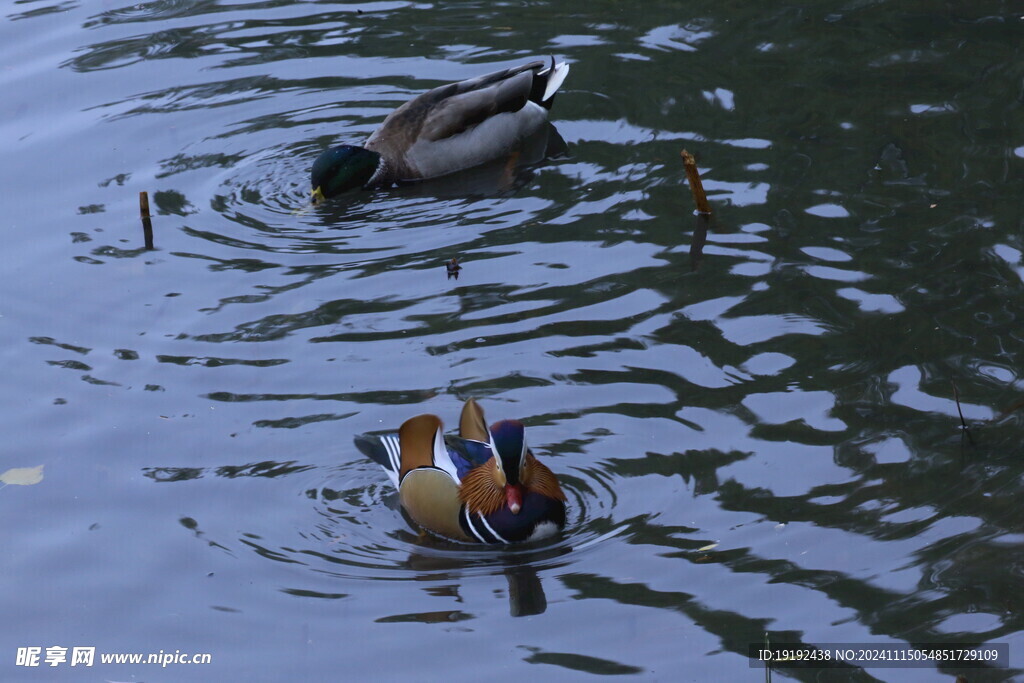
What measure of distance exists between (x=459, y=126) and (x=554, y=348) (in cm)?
386

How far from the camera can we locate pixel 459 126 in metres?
11.6

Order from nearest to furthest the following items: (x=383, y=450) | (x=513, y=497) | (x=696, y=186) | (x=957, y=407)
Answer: (x=513, y=497) → (x=383, y=450) → (x=957, y=407) → (x=696, y=186)

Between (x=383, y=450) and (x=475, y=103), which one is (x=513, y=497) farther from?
(x=475, y=103)

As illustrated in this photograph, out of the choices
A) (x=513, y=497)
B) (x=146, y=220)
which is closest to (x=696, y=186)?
(x=513, y=497)

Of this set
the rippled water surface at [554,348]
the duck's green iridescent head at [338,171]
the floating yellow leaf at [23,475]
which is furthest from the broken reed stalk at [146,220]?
the floating yellow leaf at [23,475]

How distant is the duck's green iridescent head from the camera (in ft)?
35.4

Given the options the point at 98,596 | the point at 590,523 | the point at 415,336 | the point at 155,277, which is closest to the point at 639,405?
the point at 590,523

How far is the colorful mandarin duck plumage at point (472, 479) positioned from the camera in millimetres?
6699

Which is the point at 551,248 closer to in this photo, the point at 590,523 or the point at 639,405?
the point at 639,405

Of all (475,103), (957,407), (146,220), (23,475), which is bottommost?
(957,407)

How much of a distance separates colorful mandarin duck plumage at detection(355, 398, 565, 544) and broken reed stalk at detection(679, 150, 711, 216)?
2965 mm

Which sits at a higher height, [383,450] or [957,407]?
[383,450]

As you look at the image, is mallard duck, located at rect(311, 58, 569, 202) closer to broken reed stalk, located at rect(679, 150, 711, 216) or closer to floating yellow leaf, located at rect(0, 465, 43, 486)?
broken reed stalk, located at rect(679, 150, 711, 216)

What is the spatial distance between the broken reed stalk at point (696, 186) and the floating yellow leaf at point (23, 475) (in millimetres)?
4543
